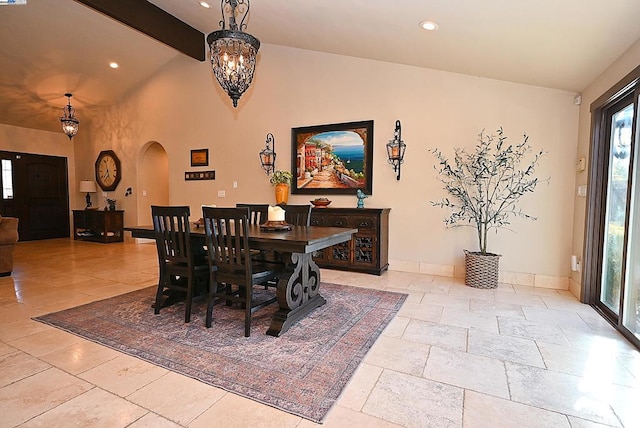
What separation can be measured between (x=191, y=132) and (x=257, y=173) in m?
1.77

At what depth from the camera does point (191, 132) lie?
20.6 ft

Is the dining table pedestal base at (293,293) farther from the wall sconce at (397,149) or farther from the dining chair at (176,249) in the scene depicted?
the wall sconce at (397,149)

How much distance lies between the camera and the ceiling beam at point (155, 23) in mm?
4188

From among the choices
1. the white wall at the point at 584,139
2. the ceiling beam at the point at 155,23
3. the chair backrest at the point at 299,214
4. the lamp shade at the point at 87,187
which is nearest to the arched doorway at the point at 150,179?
the lamp shade at the point at 87,187

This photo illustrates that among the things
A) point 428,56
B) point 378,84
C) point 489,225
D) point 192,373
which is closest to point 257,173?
point 378,84

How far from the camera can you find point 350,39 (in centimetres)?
407

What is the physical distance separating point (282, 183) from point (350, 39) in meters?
2.23

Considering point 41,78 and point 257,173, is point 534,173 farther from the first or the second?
point 41,78

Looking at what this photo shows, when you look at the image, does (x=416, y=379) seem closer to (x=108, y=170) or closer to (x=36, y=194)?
(x=108, y=170)

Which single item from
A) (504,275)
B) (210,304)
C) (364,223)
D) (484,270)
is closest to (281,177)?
(364,223)

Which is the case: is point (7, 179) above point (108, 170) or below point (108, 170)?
below

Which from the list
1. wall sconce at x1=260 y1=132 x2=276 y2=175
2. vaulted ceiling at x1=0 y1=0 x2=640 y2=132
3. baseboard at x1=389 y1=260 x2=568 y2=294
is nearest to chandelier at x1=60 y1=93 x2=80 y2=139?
vaulted ceiling at x1=0 y1=0 x2=640 y2=132

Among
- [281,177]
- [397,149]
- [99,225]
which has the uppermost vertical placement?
[397,149]

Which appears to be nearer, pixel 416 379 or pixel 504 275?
pixel 416 379
